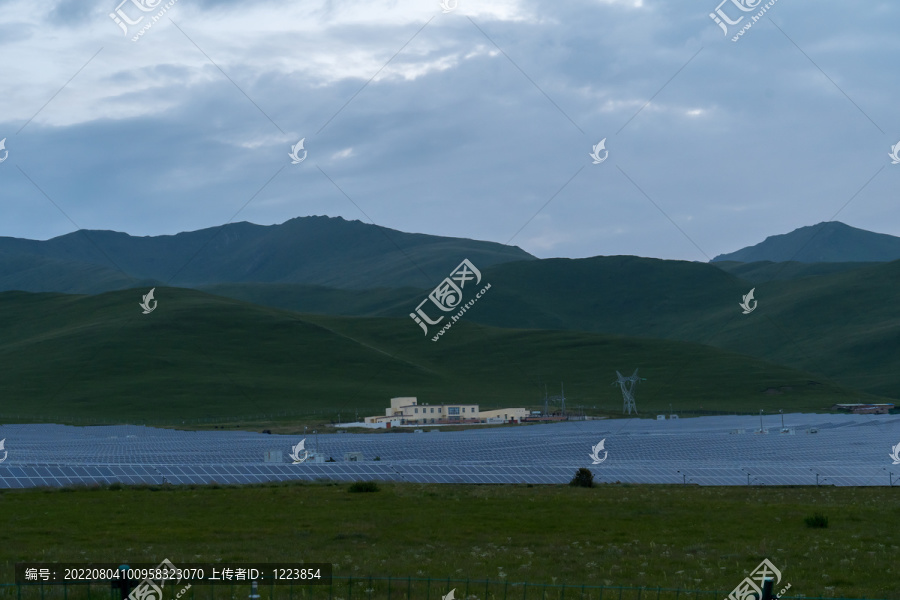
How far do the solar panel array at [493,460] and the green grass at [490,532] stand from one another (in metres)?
4.79

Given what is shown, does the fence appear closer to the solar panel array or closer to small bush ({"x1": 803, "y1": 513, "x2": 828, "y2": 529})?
small bush ({"x1": 803, "y1": 513, "x2": 828, "y2": 529})

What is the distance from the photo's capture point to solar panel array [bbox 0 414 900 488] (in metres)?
51.9

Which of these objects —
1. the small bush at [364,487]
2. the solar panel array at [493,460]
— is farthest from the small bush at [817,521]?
the solar panel array at [493,460]

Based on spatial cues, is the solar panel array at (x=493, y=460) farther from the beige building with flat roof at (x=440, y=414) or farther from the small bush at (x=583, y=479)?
the beige building with flat roof at (x=440, y=414)

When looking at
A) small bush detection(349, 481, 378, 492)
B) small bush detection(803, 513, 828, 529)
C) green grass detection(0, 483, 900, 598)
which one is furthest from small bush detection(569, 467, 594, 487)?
small bush detection(803, 513, 828, 529)

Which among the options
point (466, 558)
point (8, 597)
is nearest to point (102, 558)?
point (8, 597)

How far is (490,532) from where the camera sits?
31.2 metres

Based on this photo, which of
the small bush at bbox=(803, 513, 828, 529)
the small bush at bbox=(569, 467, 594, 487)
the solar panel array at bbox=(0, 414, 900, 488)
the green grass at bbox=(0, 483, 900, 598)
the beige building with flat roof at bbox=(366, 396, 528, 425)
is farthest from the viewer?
the beige building with flat roof at bbox=(366, 396, 528, 425)

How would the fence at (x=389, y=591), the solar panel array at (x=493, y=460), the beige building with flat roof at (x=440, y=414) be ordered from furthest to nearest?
the beige building with flat roof at (x=440, y=414) < the solar panel array at (x=493, y=460) < the fence at (x=389, y=591)

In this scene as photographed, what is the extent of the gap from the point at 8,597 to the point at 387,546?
12292 mm

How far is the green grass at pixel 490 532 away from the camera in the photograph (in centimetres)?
2275

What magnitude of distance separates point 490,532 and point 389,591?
13311mm

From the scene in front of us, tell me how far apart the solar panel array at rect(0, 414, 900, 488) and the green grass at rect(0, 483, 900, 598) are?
15.7ft

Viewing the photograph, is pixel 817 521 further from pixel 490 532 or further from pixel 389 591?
pixel 389 591
